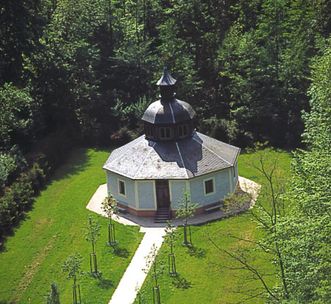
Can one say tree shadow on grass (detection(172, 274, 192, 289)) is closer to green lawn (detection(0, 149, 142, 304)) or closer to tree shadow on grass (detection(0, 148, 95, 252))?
green lawn (detection(0, 149, 142, 304))

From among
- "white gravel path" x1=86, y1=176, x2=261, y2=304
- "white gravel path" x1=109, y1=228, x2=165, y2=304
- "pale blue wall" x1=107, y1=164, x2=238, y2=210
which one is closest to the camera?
"white gravel path" x1=109, y1=228, x2=165, y2=304

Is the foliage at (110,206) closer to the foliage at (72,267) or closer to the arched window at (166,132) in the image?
the arched window at (166,132)

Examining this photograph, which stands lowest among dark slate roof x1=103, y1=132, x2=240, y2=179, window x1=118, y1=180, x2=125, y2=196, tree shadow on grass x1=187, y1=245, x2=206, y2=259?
tree shadow on grass x1=187, y1=245, x2=206, y2=259

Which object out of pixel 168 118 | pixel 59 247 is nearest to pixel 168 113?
pixel 168 118

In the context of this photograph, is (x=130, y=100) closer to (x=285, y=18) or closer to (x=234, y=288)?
(x=285, y=18)

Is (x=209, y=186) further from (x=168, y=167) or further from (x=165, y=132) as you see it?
(x=165, y=132)

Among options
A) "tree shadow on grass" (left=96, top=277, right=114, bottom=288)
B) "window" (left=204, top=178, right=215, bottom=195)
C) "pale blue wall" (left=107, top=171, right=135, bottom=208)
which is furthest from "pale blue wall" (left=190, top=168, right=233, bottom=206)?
"tree shadow on grass" (left=96, top=277, right=114, bottom=288)

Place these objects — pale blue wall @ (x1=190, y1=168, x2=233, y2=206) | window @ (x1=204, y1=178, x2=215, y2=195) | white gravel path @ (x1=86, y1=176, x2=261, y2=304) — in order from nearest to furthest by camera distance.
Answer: white gravel path @ (x1=86, y1=176, x2=261, y2=304)
pale blue wall @ (x1=190, y1=168, x2=233, y2=206)
window @ (x1=204, y1=178, x2=215, y2=195)

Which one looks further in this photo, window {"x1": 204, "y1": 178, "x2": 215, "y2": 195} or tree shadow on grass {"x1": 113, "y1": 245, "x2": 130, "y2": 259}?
window {"x1": 204, "y1": 178, "x2": 215, "y2": 195}
